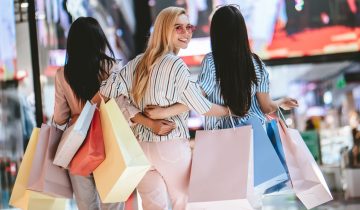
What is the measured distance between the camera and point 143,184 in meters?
2.94

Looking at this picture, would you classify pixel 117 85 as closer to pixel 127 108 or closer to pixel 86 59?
pixel 127 108

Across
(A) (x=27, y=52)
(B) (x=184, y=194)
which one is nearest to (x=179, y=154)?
(B) (x=184, y=194)

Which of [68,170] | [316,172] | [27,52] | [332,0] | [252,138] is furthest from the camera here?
[332,0]

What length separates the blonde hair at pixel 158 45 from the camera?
9.69ft

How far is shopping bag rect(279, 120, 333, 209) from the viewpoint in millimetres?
2998

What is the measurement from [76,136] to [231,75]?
0.74 metres

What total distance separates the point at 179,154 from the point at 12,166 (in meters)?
2.40

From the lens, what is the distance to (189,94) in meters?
2.90

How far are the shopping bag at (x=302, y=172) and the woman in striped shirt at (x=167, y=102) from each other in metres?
0.35

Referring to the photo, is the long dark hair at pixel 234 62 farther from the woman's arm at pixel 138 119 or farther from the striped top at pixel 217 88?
the woman's arm at pixel 138 119

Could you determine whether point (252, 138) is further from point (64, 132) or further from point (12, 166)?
point (12, 166)

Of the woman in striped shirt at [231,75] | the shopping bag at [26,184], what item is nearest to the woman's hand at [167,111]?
the woman in striped shirt at [231,75]

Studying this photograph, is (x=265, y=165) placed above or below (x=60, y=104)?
below

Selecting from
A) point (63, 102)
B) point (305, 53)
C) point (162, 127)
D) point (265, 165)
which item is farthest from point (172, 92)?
point (305, 53)
